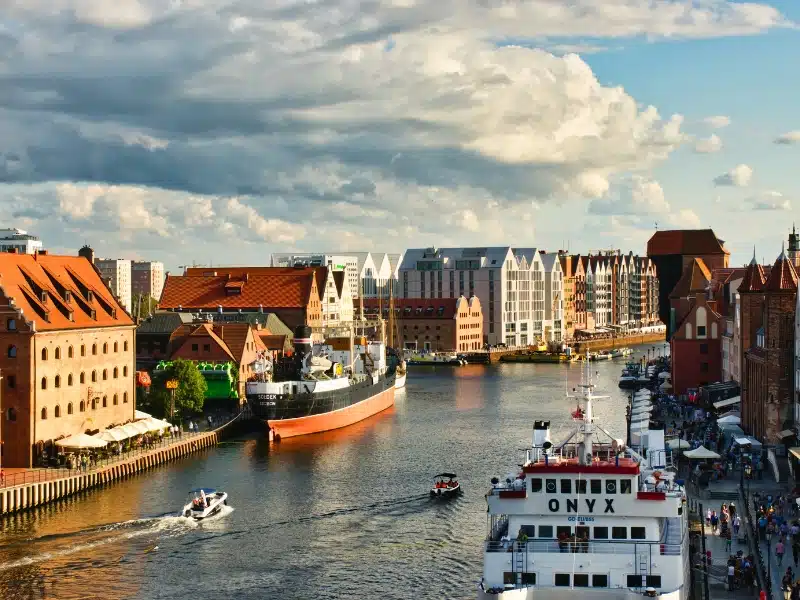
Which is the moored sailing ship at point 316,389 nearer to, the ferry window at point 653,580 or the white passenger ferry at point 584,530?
the white passenger ferry at point 584,530

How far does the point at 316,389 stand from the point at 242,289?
56141mm

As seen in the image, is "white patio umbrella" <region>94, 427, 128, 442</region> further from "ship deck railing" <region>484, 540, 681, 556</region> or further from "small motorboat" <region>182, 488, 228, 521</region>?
"ship deck railing" <region>484, 540, 681, 556</region>

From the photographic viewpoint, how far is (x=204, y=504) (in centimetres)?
5903

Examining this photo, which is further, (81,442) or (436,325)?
(436,325)

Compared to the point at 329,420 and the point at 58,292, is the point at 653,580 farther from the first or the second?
the point at 329,420

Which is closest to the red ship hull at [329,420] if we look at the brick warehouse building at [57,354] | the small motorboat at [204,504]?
the brick warehouse building at [57,354]

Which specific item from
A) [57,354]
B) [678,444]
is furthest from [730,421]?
[57,354]

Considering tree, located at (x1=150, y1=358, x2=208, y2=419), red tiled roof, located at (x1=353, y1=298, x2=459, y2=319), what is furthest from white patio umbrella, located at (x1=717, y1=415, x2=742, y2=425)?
red tiled roof, located at (x1=353, y1=298, x2=459, y2=319)

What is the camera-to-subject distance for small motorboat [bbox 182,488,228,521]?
191 feet

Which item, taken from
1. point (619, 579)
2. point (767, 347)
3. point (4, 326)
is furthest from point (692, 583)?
point (4, 326)

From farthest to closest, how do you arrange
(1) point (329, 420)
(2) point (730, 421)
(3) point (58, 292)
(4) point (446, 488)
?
(1) point (329, 420), (2) point (730, 421), (3) point (58, 292), (4) point (446, 488)

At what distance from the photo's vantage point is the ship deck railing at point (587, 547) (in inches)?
1499

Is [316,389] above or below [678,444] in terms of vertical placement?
above

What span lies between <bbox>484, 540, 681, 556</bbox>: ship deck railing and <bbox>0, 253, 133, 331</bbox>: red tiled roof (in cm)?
3993
